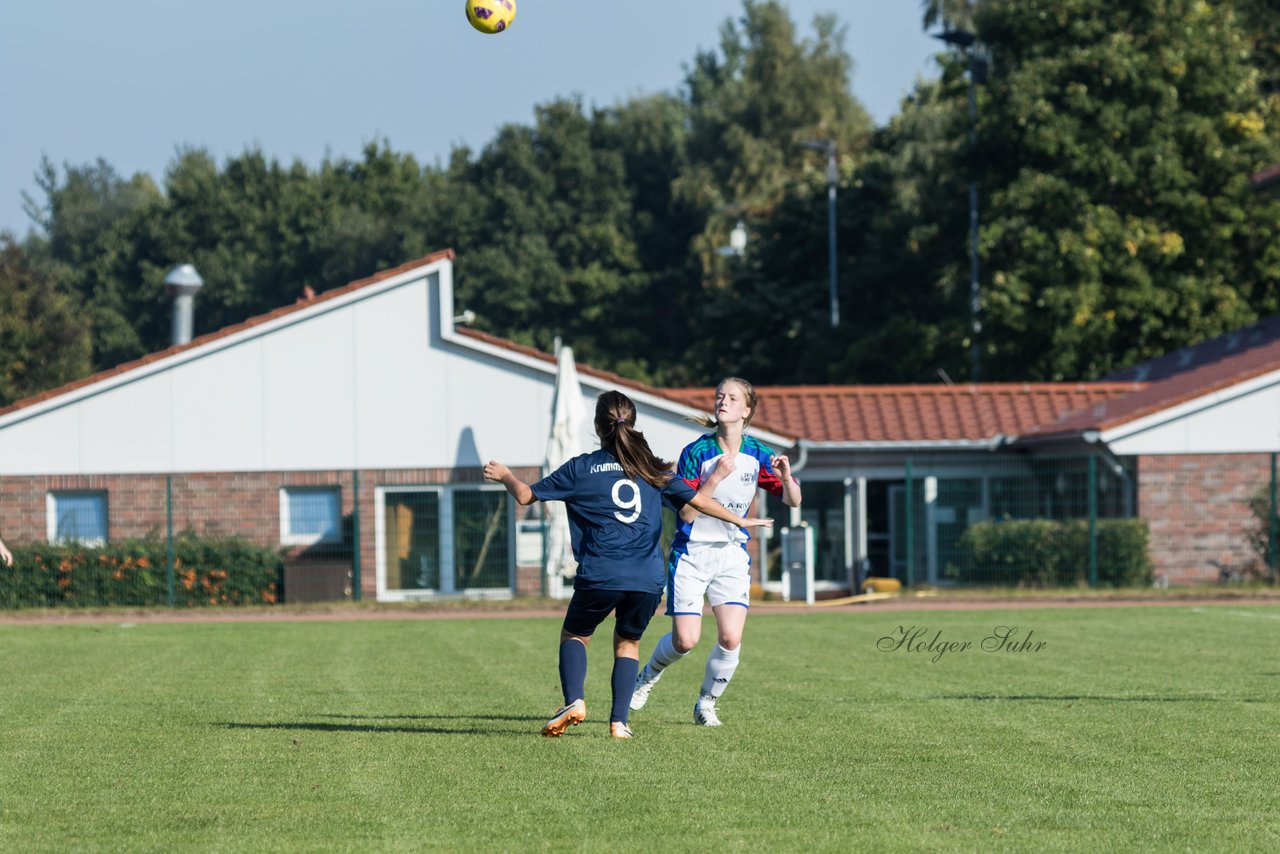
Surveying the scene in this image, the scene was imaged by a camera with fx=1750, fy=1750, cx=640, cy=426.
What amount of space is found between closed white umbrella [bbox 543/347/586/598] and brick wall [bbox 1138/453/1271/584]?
8.81 metres

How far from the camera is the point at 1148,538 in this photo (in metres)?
26.0

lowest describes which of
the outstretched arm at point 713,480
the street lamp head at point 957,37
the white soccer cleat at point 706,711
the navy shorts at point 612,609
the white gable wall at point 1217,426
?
the white soccer cleat at point 706,711

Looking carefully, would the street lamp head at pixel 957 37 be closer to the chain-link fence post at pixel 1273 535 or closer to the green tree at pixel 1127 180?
the green tree at pixel 1127 180

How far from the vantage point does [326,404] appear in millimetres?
27344

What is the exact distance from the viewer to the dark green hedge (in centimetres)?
2600

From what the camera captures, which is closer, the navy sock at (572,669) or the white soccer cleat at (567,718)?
the white soccer cleat at (567,718)

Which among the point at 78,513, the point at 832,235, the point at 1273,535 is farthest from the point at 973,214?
the point at 78,513

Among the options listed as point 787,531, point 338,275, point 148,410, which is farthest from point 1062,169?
point 338,275

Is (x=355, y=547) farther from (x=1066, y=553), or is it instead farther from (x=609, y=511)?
(x=609, y=511)

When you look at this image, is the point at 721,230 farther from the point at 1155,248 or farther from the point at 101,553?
the point at 101,553

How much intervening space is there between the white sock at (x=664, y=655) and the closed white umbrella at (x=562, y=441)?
14.9 meters

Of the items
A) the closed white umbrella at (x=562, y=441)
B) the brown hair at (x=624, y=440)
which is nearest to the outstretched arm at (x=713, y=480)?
the brown hair at (x=624, y=440)

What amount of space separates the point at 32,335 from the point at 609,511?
42.5 m

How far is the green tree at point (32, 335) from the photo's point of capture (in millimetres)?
47562
